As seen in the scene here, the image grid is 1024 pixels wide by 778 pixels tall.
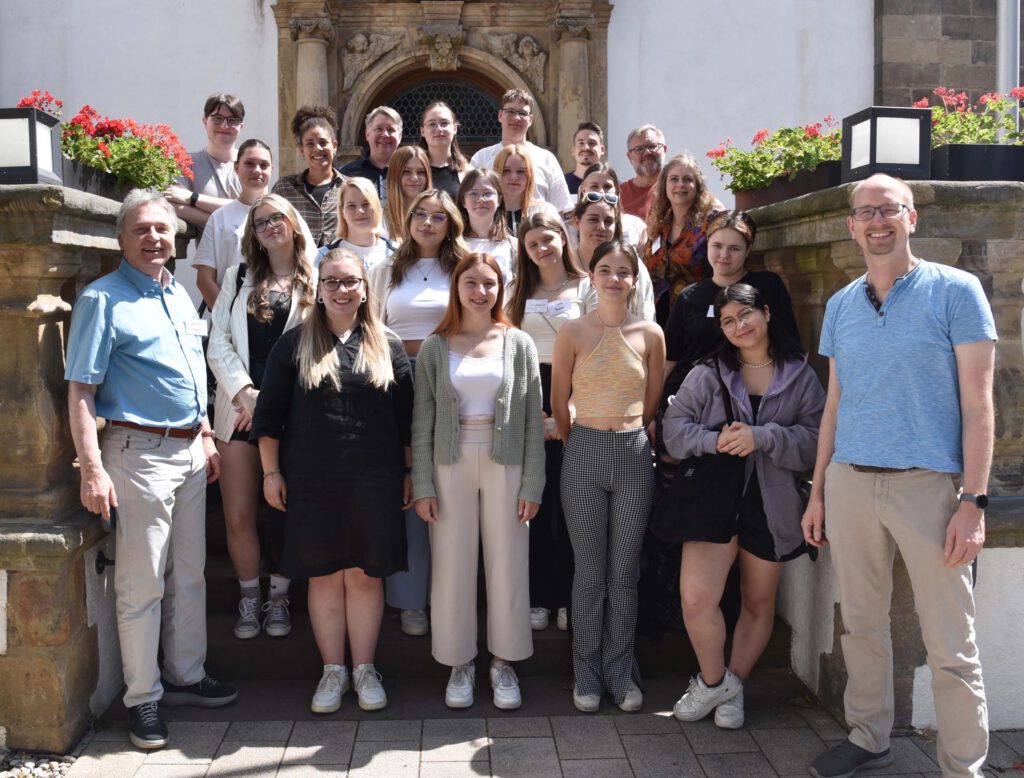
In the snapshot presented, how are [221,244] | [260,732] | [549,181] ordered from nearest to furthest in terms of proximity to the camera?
[260,732] < [221,244] < [549,181]

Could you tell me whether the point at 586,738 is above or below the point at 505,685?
below

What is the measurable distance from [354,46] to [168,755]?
6.70 m

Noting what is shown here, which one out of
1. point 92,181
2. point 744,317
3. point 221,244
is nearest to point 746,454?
point 744,317

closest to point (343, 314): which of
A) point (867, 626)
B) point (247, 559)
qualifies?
point (247, 559)

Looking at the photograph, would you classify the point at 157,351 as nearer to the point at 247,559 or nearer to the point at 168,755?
the point at 247,559

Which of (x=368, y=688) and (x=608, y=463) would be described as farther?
(x=368, y=688)

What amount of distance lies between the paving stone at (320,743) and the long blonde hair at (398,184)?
2.19 meters

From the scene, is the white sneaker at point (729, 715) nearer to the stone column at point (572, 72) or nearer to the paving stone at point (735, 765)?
the paving stone at point (735, 765)

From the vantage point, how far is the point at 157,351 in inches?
149

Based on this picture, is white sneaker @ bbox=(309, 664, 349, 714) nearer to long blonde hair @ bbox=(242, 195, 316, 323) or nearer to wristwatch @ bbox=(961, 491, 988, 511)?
long blonde hair @ bbox=(242, 195, 316, 323)

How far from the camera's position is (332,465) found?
3.89m

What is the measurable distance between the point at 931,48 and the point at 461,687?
7.35m

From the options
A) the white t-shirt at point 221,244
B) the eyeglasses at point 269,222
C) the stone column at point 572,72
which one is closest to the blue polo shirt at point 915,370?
the eyeglasses at point 269,222

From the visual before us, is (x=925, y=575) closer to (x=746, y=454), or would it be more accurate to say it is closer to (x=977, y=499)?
(x=977, y=499)
